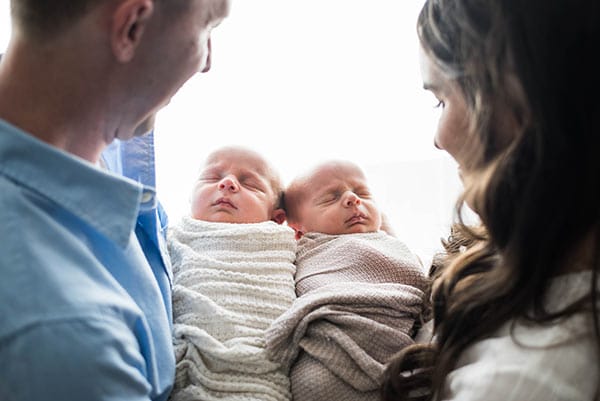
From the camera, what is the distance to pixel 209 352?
101cm

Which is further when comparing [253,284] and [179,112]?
[179,112]

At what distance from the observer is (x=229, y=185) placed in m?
1.34

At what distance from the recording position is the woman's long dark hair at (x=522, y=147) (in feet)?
2.35

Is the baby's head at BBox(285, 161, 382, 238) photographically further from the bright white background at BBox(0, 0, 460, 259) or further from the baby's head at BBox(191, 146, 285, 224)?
→ the bright white background at BBox(0, 0, 460, 259)

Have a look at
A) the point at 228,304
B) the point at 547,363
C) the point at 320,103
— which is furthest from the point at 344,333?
the point at 320,103

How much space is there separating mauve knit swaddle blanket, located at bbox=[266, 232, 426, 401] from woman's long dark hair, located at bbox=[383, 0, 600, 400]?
14 cm

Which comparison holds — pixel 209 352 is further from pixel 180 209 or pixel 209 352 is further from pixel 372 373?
pixel 180 209

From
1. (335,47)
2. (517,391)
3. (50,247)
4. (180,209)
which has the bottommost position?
(180,209)

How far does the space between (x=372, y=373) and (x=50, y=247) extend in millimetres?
517

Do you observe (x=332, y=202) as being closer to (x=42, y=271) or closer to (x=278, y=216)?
(x=278, y=216)

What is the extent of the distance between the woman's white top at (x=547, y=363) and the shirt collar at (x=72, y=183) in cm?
50

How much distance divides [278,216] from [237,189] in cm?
15

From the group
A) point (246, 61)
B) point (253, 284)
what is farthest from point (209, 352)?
point (246, 61)

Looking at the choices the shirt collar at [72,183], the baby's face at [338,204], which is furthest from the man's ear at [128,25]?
the baby's face at [338,204]
